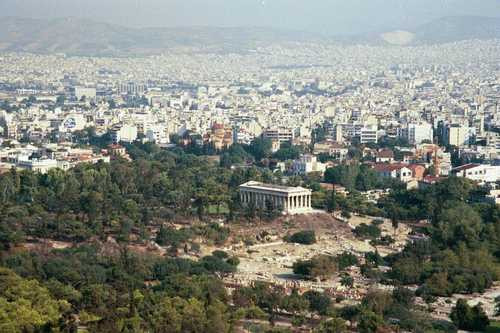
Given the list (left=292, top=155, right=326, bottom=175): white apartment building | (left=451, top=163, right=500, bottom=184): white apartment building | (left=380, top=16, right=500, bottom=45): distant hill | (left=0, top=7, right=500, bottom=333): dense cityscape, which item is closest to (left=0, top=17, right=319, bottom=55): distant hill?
(left=380, top=16, right=500, bottom=45): distant hill

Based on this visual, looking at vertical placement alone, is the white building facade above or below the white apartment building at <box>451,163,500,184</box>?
above

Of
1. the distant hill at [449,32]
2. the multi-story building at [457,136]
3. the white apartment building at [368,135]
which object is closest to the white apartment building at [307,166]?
the white apartment building at [368,135]

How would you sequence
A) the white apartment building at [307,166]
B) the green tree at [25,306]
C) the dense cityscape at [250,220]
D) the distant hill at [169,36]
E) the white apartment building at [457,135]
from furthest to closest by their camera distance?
the distant hill at [169,36] < the white apartment building at [457,135] < the white apartment building at [307,166] < the dense cityscape at [250,220] < the green tree at [25,306]

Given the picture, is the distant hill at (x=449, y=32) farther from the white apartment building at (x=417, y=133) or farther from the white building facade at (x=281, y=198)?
the white building facade at (x=281, y=198)

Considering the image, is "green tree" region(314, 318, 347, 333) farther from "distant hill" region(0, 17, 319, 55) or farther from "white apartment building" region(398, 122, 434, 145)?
"distant hill" region(0, 17, 319, 55)

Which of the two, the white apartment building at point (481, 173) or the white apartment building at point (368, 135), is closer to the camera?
the white apartment building at point (481, 173)

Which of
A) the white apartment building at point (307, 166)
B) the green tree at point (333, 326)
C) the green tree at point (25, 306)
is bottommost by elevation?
the white apartment building at point (307, 166)

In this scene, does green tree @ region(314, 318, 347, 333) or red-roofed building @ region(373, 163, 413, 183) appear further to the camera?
red-roofed building @ region(373, 163, 413, 183)
